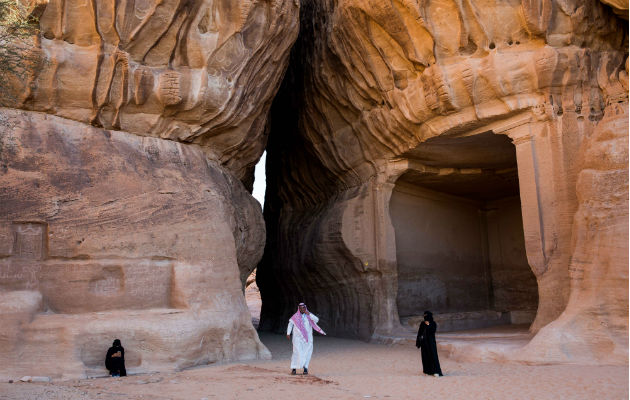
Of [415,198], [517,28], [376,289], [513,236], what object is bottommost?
[376,289]

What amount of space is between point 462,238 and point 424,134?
5.53 meters

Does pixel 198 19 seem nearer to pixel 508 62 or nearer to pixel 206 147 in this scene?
pixel 206 147

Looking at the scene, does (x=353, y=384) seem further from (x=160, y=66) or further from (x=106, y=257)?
(x=160, y=66)

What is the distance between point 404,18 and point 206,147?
5101mm

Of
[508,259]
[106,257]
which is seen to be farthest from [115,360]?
[508,259]

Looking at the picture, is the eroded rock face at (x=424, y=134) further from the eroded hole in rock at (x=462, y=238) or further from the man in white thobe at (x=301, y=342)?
the man in white thobe at (x=301, y=342)

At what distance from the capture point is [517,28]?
10.8m

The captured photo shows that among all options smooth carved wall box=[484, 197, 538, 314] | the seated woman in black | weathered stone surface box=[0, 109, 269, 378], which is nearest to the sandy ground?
the seated woman in black

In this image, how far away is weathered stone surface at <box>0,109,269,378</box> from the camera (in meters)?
8.32

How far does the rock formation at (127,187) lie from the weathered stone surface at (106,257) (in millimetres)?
21

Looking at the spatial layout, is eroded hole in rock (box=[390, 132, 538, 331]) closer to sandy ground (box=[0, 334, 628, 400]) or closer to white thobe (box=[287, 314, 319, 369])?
sandy ground (box=[0, 334, 628, 400])

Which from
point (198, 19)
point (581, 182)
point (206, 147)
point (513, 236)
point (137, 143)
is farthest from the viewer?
point (513, 236)

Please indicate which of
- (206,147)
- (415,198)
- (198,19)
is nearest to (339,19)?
(198,19)

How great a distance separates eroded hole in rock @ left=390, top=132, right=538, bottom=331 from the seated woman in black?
7882mm
